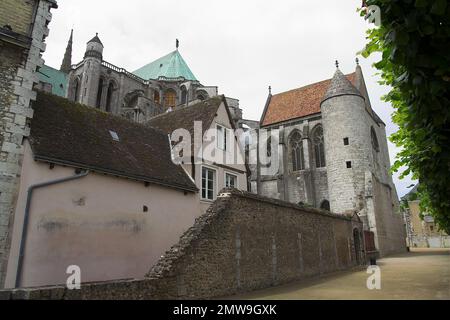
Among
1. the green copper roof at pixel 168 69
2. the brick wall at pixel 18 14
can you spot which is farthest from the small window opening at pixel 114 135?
the green copper roof at pixel 168 69

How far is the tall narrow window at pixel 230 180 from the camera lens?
1570 centimetres

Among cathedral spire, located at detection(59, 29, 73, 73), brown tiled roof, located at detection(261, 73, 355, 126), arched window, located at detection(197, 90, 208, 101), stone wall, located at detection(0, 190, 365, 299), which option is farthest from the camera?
cathedral spire, located at detection(59, 29, 73, 73)

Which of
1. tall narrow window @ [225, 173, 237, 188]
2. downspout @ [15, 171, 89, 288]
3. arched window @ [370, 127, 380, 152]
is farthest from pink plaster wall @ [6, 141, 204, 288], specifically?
arched window @ [370, 127, 380, 152]

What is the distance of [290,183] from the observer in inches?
1342

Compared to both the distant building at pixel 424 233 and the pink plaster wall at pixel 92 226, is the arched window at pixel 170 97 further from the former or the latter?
the distant building at pixel 424 233

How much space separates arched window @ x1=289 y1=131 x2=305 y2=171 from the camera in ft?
114

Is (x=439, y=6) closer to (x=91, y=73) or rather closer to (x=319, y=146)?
(x=319, y=146)

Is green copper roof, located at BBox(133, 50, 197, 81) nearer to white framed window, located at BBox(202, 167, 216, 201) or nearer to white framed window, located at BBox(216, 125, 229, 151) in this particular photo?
white framed window, located at BBox(216, 125, 229, 151)

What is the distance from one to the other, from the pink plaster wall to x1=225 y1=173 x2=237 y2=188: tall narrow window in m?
3.44

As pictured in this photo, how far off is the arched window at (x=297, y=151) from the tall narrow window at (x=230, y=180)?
19462 mm

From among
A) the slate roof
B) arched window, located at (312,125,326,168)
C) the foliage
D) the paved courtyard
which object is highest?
arched window, located at (312,125,326,168)

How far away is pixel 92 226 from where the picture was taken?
32.8 feet

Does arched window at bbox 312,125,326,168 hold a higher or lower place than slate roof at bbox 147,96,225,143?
higher

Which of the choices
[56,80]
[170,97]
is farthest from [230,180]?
[56,80]
